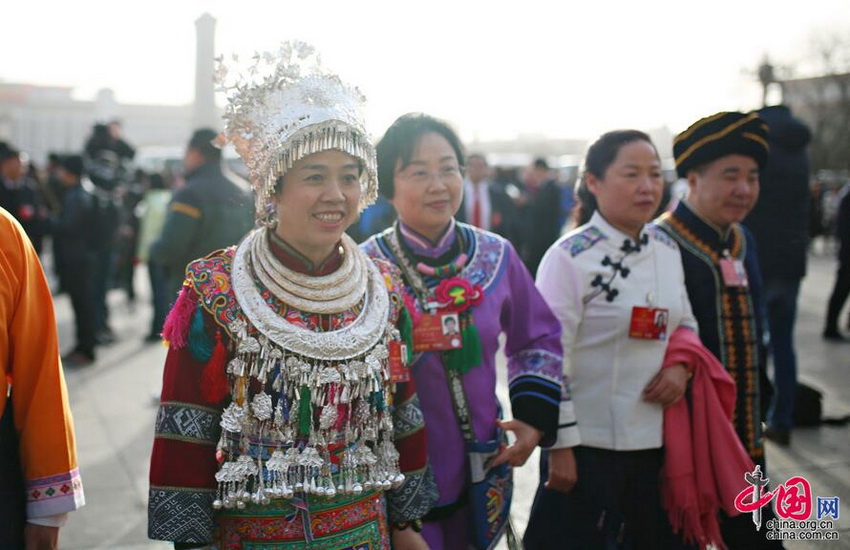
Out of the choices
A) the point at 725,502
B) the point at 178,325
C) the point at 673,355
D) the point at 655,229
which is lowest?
the point at 725,502

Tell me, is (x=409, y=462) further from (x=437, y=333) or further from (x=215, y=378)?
(x=215, y=378)

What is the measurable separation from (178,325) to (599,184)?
186 cm

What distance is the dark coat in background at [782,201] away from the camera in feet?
17.8

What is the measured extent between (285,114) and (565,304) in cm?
141

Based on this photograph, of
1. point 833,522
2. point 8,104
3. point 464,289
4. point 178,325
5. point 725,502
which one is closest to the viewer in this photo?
point 178,325

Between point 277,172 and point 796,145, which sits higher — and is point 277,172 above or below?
below

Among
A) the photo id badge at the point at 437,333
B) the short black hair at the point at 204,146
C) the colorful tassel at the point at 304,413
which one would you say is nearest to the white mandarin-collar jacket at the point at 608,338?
the photo id badge at the point at 437,333

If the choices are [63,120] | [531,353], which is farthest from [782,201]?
[63,120]

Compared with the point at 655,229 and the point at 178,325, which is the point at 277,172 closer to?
the point at 178,325

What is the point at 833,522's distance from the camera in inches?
158

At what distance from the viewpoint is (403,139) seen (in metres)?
2.80

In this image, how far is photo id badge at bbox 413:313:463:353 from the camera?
265 cm

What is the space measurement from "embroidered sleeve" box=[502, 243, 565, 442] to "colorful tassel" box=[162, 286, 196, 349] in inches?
48.4

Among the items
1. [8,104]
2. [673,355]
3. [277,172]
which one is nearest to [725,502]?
[673,355]
